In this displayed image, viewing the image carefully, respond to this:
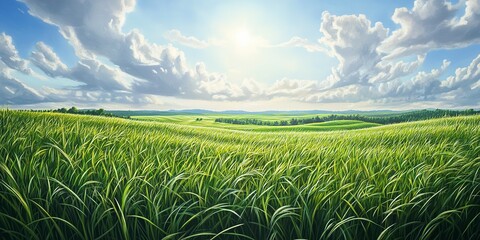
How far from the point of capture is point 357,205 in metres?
1.30

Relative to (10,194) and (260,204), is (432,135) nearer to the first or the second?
(260,204)

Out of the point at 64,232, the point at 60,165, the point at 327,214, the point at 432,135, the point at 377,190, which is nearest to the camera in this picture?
the point at 64,232

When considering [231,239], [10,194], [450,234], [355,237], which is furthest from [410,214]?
Answer: [10,194]

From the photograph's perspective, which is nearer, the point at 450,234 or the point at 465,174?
the point at 450,234

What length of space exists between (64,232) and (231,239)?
0.76 metres

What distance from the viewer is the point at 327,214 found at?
3.88 feet

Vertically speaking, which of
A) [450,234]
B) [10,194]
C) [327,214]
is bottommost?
[450,234]

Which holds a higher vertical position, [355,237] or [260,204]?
[260,204]

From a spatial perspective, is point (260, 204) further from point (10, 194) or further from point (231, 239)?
point (10, 194)

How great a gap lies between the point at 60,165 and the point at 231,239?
Answer: 4.41ft

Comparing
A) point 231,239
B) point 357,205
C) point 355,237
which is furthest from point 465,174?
point 231,239

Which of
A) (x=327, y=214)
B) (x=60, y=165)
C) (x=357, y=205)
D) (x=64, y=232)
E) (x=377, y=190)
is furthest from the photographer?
(x=60, y=165)

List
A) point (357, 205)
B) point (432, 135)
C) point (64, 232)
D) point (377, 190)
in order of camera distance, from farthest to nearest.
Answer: point (432, 135)
point (377, 190)
point (357, 205)
point (64, 232)

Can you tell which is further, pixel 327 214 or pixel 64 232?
pixel 327 214
